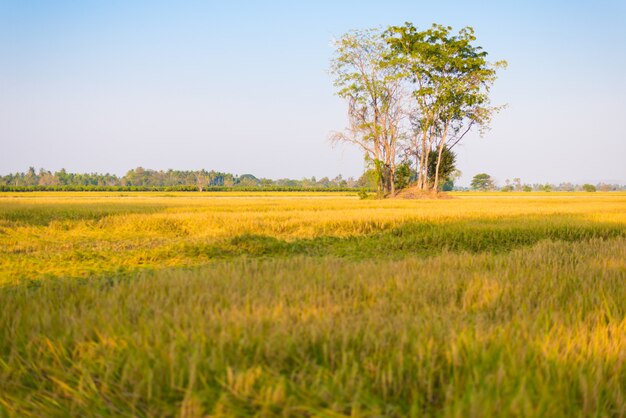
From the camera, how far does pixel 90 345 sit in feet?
6.96

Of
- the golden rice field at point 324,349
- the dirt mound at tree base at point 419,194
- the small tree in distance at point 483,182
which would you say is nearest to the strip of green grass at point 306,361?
the golden rice field at point 324,349

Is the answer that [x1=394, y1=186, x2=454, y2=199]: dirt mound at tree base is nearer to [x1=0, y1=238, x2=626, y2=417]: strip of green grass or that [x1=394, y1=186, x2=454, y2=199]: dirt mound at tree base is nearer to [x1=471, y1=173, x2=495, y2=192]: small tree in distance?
[x1=0, y1=238, x2=626, y2=417]: strip of green grass

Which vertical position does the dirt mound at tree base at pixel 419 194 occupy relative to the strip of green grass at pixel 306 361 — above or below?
above

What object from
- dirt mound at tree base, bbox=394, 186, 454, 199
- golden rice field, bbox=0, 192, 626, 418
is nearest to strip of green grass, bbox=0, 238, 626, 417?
golden rice field, bbox=0, 192, 626, 418

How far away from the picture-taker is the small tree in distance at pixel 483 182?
138 meters

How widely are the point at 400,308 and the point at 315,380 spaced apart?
1.29m

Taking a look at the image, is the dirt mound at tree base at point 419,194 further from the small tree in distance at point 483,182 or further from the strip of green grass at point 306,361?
the small tree in distance at point 483,182

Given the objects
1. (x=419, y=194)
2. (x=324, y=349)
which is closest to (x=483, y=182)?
(x=419, y=194)

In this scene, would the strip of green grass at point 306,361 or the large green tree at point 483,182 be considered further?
the large green tree at point 483,182

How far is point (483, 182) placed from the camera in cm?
13912

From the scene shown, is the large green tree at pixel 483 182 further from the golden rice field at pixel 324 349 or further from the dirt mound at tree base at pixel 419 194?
the golden rice field at pixel 324 349

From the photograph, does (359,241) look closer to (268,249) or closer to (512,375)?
(268,249)

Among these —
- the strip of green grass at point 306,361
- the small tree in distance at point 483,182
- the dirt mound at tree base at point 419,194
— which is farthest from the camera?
the small tree in distance at point 483,182

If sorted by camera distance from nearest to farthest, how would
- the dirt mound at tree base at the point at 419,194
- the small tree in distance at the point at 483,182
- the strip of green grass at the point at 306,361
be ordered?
1. the strip of green grass at the point at 306,361
2. the dirt mound at tree base at the point at 419,194
3. the small tree in distance at the point at 483,182
